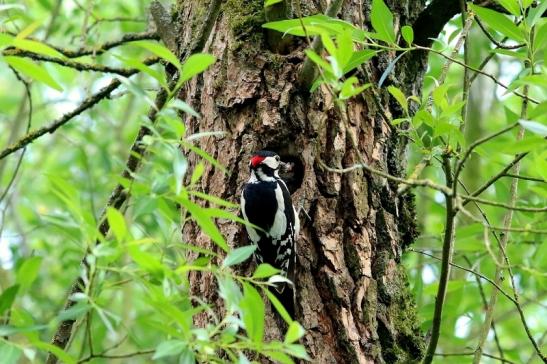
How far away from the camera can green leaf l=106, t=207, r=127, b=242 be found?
1.59 metres

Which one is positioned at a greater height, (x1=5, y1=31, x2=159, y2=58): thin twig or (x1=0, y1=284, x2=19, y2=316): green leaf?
(x1=5, y1=31, x2=159, y2=58): thin twig

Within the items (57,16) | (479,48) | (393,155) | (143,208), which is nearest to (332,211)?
(393,155)

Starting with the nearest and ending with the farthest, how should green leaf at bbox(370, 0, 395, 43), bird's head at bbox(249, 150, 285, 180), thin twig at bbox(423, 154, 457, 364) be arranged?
1. thin twig at bbox(423, 154, 457, 364)
2. green leaf at bbox(370, 0, 395, 43)
3. bird's head at bbox(249, 150, 285, 180)

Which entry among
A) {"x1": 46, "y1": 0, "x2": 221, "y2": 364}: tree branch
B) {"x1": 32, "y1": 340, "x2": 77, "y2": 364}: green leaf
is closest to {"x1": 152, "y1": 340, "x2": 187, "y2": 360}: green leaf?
{"x1": 32, "y1": 340, "x2": 77, "y2": 364}: green leaf

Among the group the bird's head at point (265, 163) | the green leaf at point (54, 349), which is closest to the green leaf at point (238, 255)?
the green leaf at point (54, 349)

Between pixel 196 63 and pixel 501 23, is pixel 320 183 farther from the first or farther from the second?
pixel 196 63

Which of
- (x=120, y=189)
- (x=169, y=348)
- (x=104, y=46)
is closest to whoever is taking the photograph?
(x=169, y=348)

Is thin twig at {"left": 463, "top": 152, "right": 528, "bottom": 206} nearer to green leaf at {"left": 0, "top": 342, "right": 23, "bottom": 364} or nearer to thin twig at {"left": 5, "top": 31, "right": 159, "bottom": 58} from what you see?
green leaf at {"left": 0, "top": 342, "right": 23, "bottom": 364}

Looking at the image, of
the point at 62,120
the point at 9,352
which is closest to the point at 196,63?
the point at 9,352

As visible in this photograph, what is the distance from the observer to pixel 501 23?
228cm

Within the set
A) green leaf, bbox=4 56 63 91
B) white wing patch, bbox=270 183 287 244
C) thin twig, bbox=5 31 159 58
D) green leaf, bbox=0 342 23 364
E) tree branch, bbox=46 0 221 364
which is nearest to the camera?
green leaf, bbox=0 342 23 364

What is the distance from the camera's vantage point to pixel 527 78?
1.95 m

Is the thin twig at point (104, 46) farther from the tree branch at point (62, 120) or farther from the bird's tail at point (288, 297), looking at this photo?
the bird's tail at point (288, 297)

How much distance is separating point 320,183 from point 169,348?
1281 mm
